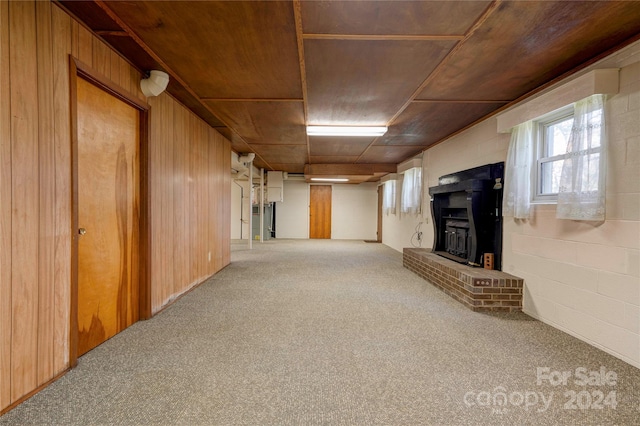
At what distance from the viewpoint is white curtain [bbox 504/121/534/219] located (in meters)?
2.93

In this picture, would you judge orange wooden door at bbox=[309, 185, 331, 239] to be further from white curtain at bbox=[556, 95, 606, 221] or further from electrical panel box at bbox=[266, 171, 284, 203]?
white curtain at bbox=[556, 95, 606, 221]

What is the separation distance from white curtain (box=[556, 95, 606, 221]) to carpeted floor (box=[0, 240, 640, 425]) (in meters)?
1.10

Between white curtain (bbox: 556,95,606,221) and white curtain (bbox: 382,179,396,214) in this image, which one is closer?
white curtain (bbox: 556,95,606,221)

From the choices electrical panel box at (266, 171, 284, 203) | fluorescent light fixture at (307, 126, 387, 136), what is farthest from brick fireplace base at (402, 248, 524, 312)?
electrical panel box at (266, 171, 284, 203)

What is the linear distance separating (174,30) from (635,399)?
362 centimetres

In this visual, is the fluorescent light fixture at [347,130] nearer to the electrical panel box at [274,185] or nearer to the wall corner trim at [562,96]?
the wall corner trim at [562,96]

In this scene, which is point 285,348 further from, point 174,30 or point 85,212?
point 174,30

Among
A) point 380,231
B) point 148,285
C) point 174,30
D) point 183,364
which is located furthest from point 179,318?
point 380,231

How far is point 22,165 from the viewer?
60.4 inches

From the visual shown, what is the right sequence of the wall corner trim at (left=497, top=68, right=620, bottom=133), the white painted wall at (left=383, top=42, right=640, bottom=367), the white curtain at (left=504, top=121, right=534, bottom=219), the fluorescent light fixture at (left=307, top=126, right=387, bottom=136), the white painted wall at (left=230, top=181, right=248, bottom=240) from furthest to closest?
the white painted wall at (left=230, top=181, right=248, bottom=240), the fluorescent light fixture at (left=307, top=126, right=387, bottom=136), the white curtain at (left=504, top=121, right=534, bottom=219), the wall corner trim at (left=497, top=68, right=620, bottom=133), the white painted wall at (left=383, top=42, right=640, bottom=367)

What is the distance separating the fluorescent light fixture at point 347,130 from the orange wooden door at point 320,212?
20.8ft

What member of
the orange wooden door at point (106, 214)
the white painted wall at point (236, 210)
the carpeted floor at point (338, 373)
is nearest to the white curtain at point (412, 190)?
the carpeted floor at point (338, 373)

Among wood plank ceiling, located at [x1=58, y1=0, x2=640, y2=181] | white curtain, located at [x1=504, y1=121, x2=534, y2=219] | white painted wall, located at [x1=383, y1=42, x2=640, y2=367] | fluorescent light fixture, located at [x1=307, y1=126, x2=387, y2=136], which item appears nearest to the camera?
wood plank ceiling, located at [x1=58, y1=0, x2=640, y2=181]

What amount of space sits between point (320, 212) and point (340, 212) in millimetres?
754
